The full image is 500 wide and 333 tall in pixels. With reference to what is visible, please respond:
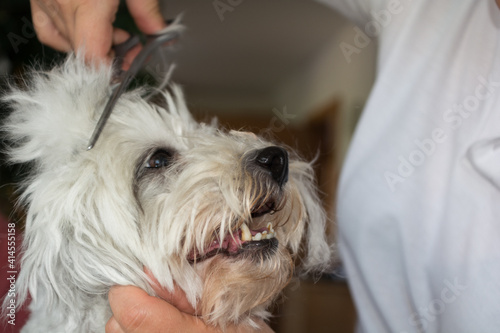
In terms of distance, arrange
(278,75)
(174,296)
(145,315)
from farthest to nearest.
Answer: (278,75), (174,296), (145,315)

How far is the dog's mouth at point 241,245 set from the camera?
0.75 meters

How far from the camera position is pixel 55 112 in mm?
743

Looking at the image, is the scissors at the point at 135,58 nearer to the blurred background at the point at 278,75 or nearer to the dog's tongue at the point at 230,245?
the blurred background at the point at 278,75

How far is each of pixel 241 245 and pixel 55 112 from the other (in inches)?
17.8

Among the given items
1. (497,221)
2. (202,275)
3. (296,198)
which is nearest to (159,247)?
(202,275)

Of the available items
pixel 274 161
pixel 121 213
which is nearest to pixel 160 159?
pixel 121 213

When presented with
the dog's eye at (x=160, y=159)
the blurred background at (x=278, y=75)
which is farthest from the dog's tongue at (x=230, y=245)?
the blurred background at (x=278, y=75)

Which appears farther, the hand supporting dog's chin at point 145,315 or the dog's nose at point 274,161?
the dog's nose at point 274,161

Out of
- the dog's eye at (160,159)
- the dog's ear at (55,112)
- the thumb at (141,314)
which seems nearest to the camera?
the thumb at (141,314)

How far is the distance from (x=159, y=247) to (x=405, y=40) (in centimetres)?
71

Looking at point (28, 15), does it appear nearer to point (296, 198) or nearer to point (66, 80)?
point (66, 80)

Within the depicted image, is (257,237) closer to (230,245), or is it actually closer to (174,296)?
(230,245)

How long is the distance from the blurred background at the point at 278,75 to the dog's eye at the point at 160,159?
0.26 meters

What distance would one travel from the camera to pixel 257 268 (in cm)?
75
